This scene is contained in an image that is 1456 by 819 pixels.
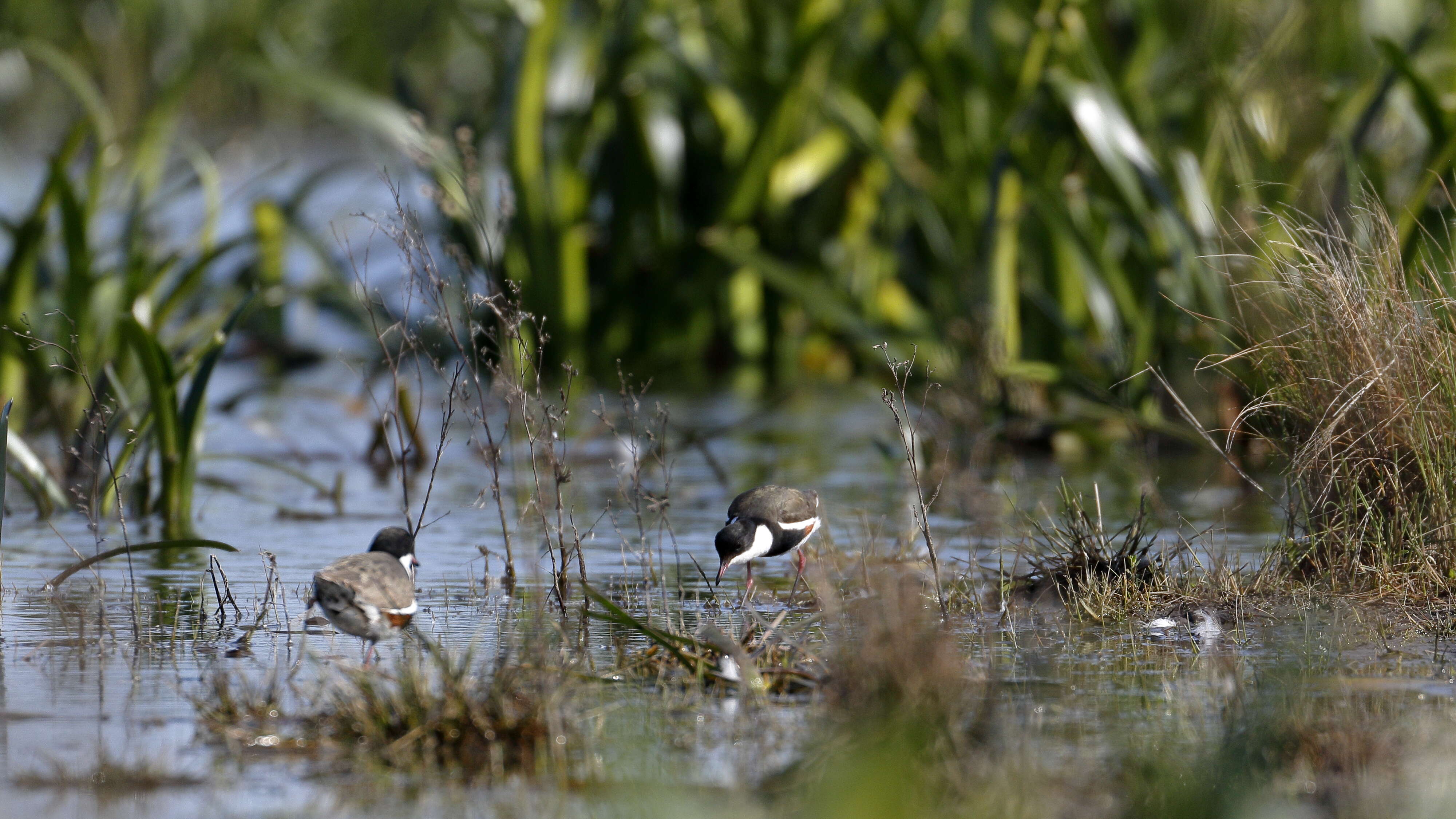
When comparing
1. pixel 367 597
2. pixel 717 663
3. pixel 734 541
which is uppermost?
pixel 734 541

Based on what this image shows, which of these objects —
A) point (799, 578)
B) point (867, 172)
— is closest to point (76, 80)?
point (867, 172)

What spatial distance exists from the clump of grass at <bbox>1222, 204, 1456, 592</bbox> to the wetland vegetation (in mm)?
18

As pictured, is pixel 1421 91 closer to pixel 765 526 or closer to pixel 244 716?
pixel 765 526

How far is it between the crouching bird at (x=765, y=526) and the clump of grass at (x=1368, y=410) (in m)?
1.20

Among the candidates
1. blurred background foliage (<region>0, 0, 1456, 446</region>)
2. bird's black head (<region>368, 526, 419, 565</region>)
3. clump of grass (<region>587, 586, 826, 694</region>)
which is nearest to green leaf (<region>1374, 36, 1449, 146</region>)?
blurred background foliage (<region>0, 0, 1456, 446</region>)

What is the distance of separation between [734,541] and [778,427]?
4051mm

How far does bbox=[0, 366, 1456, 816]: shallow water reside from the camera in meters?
3.24

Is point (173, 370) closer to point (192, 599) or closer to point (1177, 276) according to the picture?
point (192, 599)

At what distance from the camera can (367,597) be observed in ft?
13.0

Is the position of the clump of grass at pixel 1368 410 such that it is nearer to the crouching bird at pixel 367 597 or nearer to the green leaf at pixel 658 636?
the green leaf at pixel 658 636

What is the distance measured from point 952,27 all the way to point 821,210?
1.48m

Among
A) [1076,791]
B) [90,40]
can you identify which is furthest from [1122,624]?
[90,40]

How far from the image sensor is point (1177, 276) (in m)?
6.95

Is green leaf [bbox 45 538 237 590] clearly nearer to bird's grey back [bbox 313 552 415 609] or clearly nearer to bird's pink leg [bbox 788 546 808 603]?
bird's grey back [bbox 313 552 415 609]
